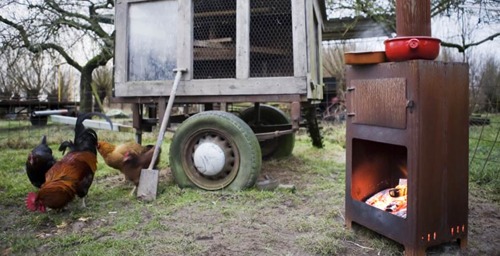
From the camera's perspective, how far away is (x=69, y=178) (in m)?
3.62

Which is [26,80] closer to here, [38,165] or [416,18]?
[38,165]

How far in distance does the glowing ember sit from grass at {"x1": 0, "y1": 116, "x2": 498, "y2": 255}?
235 mm

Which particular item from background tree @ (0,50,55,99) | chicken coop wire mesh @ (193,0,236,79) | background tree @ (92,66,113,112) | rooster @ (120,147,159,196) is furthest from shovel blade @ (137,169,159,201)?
background tree @ (92,66,113,112)

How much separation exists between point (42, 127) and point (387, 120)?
35.4 ft

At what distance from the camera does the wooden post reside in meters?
2.70

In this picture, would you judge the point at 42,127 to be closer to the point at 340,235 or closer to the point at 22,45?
the point at 22,45

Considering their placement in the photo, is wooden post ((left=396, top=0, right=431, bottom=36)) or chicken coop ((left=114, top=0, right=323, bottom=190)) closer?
wooden post ((left=396, top=0, right=431, bottom=36))

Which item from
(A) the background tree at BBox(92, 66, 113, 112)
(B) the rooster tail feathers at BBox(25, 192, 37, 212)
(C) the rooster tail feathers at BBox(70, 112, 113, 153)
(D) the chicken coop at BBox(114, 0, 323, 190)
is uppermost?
(A) the background tree at BBox(92, 66, 113, 112)

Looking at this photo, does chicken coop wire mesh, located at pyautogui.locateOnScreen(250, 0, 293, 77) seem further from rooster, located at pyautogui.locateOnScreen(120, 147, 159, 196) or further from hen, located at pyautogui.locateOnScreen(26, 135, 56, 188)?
hen, located at pyautogui.locateOnScreen(26, 135, 56, 188)

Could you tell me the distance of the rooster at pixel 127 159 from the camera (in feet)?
14.3

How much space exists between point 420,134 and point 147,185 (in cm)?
282

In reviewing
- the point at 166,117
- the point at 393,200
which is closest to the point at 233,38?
the point at 166,117

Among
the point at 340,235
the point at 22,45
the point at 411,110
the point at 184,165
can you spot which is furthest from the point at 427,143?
the point at 22,45

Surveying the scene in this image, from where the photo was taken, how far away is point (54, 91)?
694 inches
